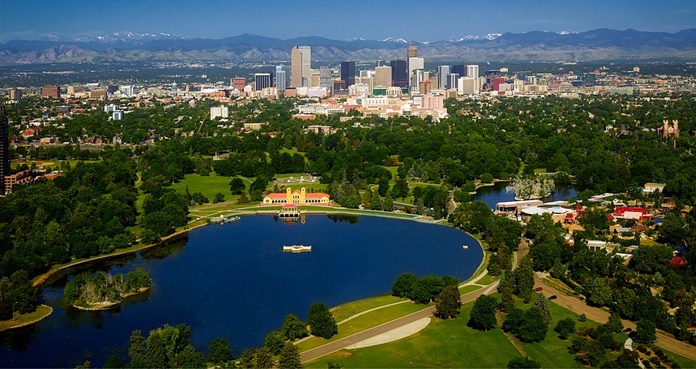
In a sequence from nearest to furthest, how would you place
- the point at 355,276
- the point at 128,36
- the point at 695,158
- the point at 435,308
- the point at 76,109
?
the point at 435,308 → the point at 355,276 → the point at 695,158 → the point at 76,109 → the point at 128,36

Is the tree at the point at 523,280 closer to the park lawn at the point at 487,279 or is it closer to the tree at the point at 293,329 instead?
the park lawn at the point at 487,279

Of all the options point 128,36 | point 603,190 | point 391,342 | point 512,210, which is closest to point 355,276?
point 391,342

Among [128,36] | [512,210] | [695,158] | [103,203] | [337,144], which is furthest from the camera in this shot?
[128,36]

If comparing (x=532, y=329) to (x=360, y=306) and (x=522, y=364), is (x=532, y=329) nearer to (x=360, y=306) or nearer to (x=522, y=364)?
(x=522, y=364)

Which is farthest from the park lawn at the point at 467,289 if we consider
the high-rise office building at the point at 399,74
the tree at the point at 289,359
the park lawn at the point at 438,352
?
the high-rise office building at the point at 399,74

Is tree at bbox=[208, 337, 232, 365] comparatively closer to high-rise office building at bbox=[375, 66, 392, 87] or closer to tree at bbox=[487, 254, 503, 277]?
tree at bbox=[487, 254, 503, 277]

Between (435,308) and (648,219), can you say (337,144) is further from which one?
(435,308)
